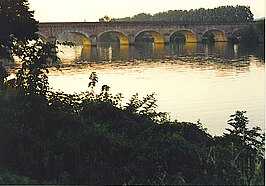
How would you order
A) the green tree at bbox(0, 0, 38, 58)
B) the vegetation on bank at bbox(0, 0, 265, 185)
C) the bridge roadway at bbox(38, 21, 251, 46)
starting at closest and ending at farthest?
the vegetation on bank at bbox(0, 0, 265, 185)
the green tree at bbox(0, 0, 38, 58)
the bridge roadway at bbox(38, 21, 251, 46)

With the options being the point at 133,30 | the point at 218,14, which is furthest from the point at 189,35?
the point at 218,14

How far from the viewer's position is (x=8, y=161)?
7840mm

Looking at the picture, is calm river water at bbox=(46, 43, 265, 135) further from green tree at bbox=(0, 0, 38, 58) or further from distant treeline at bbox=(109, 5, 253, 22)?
distant treeline at bbox=(109, 5, 253, 22)

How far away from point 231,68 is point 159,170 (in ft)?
90.2

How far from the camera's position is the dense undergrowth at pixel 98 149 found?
278 inches

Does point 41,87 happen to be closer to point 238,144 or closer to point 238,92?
point 238,144

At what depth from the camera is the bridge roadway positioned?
6634 centimetres

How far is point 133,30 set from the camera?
75.9m

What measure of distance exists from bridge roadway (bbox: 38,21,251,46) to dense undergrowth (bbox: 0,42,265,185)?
177 ft

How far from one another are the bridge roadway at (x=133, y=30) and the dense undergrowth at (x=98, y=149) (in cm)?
5409

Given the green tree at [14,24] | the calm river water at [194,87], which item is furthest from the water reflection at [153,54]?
the green tree at [14,24]

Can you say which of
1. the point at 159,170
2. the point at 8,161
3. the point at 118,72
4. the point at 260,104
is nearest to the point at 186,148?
the point at 159,170

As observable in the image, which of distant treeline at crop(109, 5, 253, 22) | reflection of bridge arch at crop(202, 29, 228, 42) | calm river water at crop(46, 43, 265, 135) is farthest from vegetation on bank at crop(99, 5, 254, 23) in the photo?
calm river water at crop(46, 43, 265, 135)

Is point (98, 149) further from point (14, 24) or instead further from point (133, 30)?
point (133, 30)
